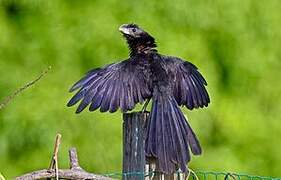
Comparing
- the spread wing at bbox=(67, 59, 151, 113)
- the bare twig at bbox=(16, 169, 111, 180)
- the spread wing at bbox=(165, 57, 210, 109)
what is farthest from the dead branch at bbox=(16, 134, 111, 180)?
the spread wing at bbox=(165, 57, 210, 109)

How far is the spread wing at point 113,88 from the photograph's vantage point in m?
3.45

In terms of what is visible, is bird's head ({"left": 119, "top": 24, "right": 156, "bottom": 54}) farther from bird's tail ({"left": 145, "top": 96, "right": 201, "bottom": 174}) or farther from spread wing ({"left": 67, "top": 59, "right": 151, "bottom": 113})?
bird's tail ({"left": 145, "top": 96, "right": 201, "bottom": 174})

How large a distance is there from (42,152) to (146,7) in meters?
Answer: 0.98

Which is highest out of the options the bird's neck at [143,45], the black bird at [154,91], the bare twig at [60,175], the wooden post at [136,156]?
the bird's neck at [143,45]

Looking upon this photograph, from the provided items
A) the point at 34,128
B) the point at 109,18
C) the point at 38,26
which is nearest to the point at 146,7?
the point at 109,18

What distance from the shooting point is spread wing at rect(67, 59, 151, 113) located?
136 inches

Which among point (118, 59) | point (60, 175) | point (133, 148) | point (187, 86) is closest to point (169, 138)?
point (133, 148)

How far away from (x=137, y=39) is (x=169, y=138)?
37.2 inches

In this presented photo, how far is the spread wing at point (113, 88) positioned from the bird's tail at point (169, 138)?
0.10 meters

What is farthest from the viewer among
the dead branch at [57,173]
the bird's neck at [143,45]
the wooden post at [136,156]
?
the bird's neck at [143,45]

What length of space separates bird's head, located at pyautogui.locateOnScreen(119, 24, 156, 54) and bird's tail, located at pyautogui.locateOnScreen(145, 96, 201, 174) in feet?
1.72

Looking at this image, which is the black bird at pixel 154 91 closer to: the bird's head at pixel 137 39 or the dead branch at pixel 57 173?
the bird's head at pixel 137 39

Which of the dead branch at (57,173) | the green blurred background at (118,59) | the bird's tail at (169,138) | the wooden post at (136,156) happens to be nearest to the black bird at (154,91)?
the bird's tail at (169,138)

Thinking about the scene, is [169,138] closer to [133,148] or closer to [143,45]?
[133,148]
